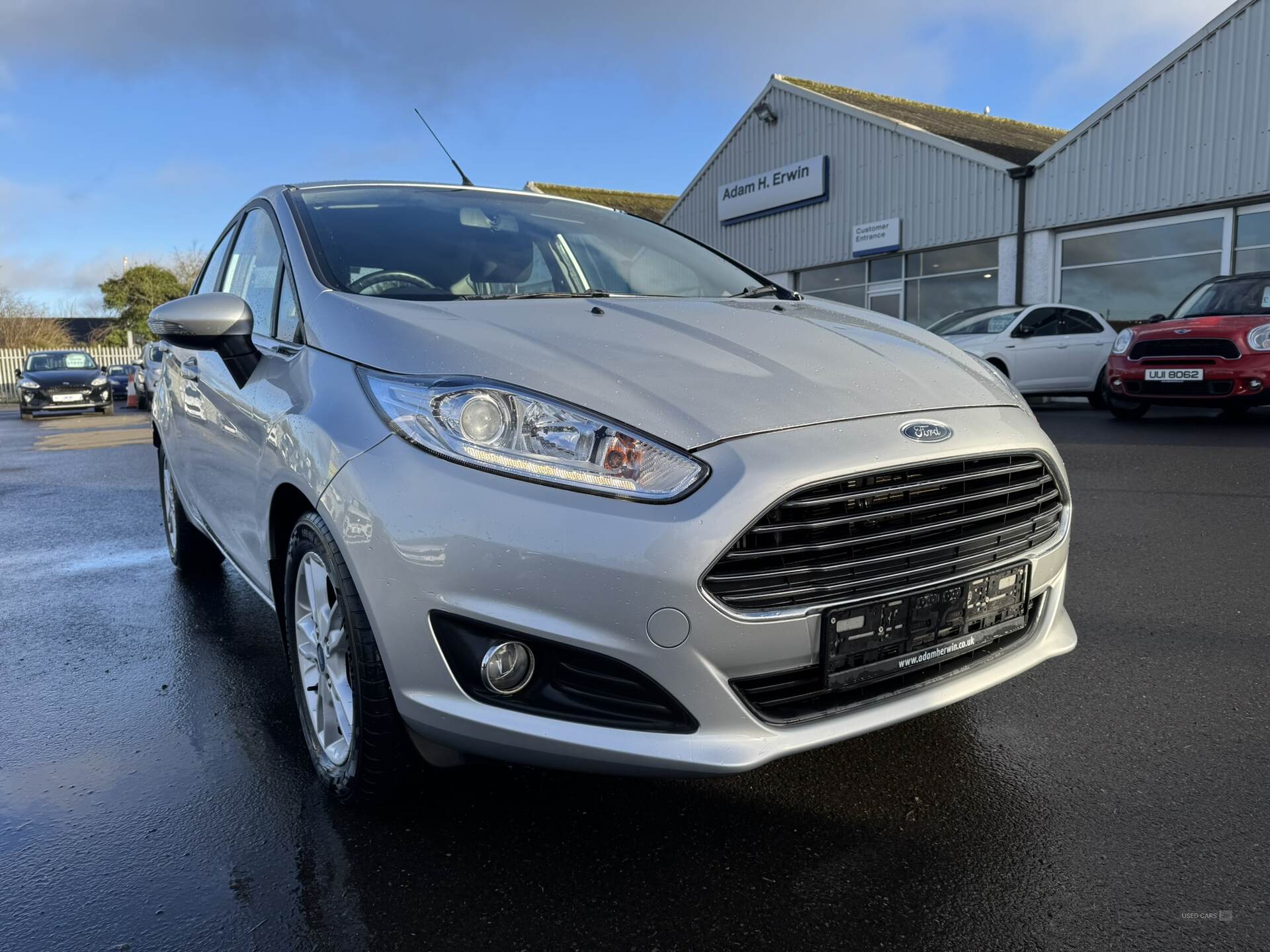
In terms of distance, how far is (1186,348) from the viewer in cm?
909

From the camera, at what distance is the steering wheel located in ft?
8.25

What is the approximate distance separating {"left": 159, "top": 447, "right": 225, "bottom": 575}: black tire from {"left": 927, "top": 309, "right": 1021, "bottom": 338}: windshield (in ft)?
32.7

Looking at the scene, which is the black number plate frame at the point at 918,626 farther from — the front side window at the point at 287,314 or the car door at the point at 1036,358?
the car door at the point at 1036,358

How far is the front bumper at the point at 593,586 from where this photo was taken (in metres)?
1.73

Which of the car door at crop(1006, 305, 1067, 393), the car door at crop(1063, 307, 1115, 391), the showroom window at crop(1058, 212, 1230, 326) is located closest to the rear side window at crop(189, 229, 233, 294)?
the car door at crop(1006, 305, 1067, 393)

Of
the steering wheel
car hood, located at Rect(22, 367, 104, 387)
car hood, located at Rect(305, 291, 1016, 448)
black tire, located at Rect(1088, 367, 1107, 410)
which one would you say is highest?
the steering wheel

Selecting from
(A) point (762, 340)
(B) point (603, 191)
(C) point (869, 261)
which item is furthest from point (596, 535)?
(B) point (603, 191)

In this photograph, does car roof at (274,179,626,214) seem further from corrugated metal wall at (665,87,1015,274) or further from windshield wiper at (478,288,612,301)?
corrugated metal wall at (665,87,1015,274)

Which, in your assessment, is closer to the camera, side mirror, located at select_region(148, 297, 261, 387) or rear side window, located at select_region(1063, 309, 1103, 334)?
side mirror, located at select_region(148, 297, 261, 387)

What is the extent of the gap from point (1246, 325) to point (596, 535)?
30.1 ft

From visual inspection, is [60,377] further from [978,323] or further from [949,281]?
[978,323]

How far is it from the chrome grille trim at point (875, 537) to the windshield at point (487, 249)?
122 centimetres

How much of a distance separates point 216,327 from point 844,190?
63.2 ft

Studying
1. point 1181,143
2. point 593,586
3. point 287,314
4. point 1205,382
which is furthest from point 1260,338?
point 593,586
